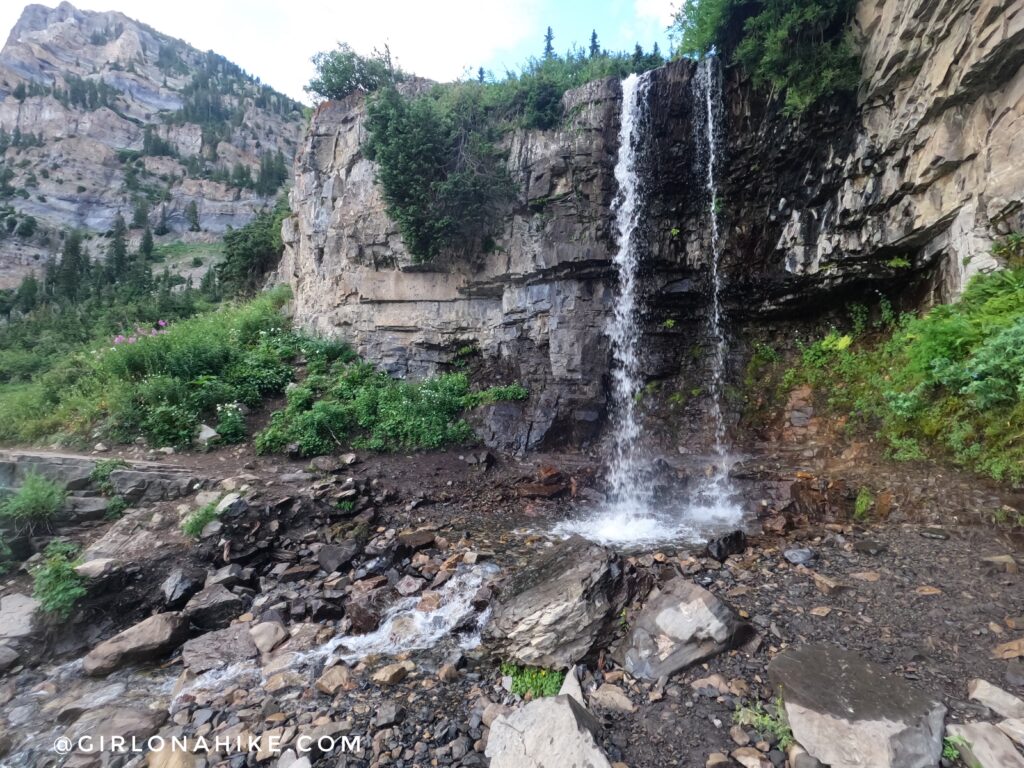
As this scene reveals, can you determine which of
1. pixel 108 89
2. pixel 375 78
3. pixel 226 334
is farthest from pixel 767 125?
pixel 108 89

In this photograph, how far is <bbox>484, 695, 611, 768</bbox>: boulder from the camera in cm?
291

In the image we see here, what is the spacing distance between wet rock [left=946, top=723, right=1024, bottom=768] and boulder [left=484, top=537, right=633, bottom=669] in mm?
2347

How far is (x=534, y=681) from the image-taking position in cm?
393

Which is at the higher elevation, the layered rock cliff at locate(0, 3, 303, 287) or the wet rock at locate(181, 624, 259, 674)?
the layered rock cliff at locate(0, 3, 303, 287)

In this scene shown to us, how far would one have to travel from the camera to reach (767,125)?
9.48m

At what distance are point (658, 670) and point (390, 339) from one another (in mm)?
11202

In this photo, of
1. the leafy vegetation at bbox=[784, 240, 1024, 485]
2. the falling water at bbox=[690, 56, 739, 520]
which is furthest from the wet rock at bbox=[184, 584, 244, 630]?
the leafy vegetation at bbox=[784, 240, 1024, 485]

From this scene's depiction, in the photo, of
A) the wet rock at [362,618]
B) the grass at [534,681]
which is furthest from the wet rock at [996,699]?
the wet rock at [362,618]

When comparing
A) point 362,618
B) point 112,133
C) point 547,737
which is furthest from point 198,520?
point 112,133

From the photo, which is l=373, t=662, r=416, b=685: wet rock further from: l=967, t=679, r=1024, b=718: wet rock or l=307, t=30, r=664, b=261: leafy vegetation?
l=307, t=30, r=664, b=261: leafy vegetation

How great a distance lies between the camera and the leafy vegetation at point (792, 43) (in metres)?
8.07

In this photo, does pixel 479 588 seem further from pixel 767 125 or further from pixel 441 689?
pixel 767 125

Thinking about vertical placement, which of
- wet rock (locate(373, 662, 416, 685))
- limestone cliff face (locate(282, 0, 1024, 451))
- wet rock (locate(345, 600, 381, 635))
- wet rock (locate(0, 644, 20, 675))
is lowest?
wet rock (locate(0, 644, 20, 675))

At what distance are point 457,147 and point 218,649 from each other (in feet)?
38.1
